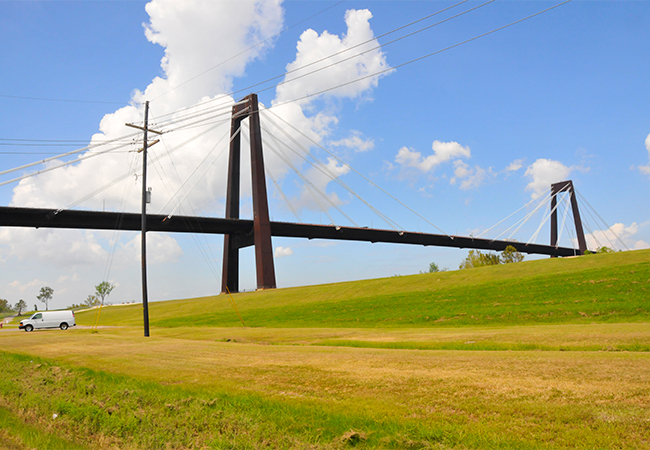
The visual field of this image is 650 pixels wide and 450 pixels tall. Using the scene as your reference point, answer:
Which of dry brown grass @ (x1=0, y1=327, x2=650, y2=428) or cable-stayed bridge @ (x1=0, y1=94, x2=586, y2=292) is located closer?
dry brown grass @ (x1=0, y1=327, x2=650, y2=428)

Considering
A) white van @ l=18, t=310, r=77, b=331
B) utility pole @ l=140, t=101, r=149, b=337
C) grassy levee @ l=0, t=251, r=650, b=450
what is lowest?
grassy levee @ l=0, t=251, r=650, b=450

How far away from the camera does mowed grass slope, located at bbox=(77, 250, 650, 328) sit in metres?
26.3

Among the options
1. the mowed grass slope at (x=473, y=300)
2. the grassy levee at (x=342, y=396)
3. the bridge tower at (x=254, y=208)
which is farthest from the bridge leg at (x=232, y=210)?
the grassy levee at (x=342, y=396)

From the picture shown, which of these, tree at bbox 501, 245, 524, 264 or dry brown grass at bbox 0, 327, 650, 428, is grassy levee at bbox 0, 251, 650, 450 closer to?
dry brown grass at bbox 0, 327, 650, 428

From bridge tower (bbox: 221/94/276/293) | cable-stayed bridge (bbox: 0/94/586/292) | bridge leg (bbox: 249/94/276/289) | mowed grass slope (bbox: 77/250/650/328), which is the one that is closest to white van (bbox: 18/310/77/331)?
mowed grass slope (bbox: 77/250/650/328)

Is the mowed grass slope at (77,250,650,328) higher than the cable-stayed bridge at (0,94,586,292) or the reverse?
the reverse

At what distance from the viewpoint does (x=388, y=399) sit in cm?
791

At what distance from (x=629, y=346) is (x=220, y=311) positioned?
134 feet

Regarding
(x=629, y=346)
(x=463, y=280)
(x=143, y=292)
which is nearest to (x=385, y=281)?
(x=463, y=280)

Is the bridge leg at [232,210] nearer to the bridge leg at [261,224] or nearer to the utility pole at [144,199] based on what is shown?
the bridge leg at [261,224]

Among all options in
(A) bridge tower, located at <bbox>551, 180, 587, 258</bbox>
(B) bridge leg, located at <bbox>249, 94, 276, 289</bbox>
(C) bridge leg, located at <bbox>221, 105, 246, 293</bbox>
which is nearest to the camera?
(B) bridge leg, located at <bbox>249, 94, 276, 289</bbox>

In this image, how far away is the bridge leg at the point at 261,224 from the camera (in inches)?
2579

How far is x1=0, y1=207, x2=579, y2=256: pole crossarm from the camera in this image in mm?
61688

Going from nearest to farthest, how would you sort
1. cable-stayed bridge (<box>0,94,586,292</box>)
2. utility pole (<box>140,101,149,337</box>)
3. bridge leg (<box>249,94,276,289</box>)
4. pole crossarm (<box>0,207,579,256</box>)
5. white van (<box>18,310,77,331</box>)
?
utility pole (<box>140,101,149,337</box>) < white van (<box>18,310,77,331</box>) < pole crossarm (<box>0,207,579,256</box>) < cable-stayed bridge (<box>0,94,586,292</box>) < bridge leg (<box>249,94,276,289</box>)
